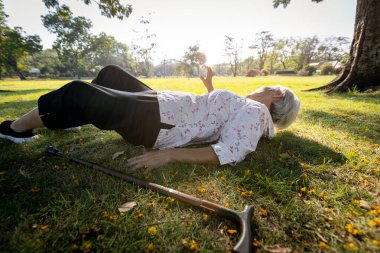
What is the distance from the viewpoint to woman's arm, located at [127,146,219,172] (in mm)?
2232

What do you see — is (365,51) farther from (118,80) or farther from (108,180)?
(108,180)

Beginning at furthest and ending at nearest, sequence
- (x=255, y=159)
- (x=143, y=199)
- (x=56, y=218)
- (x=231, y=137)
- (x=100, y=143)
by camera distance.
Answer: (x=100, y=143)
(x=255, y=159)
(x=231, y=137)
(x=143, y=199)
(x=56, y=218)

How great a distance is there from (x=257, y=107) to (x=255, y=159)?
0.67 metres

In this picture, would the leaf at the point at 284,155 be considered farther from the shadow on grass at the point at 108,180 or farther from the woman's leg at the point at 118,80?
the woman's leg at the point at 118,80

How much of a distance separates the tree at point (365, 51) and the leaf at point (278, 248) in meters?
8.47

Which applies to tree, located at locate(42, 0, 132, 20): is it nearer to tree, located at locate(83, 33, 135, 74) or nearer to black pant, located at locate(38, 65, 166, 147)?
black pant, located at locate(38, 65, 166, 147)

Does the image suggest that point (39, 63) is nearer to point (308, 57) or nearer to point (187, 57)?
point (187, 57)

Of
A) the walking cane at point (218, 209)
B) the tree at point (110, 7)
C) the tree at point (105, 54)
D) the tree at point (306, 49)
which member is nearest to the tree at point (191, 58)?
the tree at point (105, 54)

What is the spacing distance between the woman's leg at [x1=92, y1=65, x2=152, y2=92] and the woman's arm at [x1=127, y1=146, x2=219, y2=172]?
50.0 inches

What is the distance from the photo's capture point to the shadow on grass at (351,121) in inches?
138

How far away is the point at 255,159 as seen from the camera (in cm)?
261

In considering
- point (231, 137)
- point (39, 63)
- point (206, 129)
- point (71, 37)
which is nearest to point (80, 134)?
point (206, 129)

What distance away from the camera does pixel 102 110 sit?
2.18 m

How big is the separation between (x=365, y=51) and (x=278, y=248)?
8.59 m
